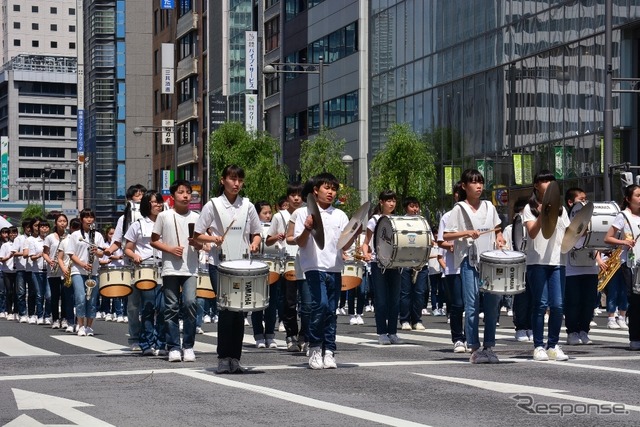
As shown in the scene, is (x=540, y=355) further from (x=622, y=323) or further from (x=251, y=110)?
(x=251, y=110)

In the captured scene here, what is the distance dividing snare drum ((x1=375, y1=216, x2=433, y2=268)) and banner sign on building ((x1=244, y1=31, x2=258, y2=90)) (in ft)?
206

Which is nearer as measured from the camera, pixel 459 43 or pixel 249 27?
pixel 459 43

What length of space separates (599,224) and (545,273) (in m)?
4.12

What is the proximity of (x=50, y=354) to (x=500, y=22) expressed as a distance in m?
33.0

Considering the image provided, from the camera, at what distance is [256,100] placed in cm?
7950

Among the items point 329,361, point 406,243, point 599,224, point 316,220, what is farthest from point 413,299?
point 316,220

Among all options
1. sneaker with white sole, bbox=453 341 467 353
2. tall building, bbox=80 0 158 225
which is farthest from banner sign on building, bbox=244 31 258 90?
sneaker with white sole, bbox=453 341 467 353

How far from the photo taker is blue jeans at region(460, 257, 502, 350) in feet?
46.8

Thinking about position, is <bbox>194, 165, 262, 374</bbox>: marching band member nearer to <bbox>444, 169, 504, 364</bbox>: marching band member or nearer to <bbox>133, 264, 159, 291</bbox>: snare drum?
<bbox>444, 169, 504, 364</bbox>: marching band member

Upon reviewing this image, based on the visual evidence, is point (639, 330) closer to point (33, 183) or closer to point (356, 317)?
point (356, 317)

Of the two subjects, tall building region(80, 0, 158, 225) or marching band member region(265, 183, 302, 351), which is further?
tall building region(80, 0, 158, 225)

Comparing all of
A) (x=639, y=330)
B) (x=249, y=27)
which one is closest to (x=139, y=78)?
(x=249, y=27)

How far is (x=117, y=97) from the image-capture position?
122438mm

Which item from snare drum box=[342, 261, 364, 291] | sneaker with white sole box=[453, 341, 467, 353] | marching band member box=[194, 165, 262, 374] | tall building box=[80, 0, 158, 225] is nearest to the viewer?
marching band member box=[194, 165, 262, 374]
